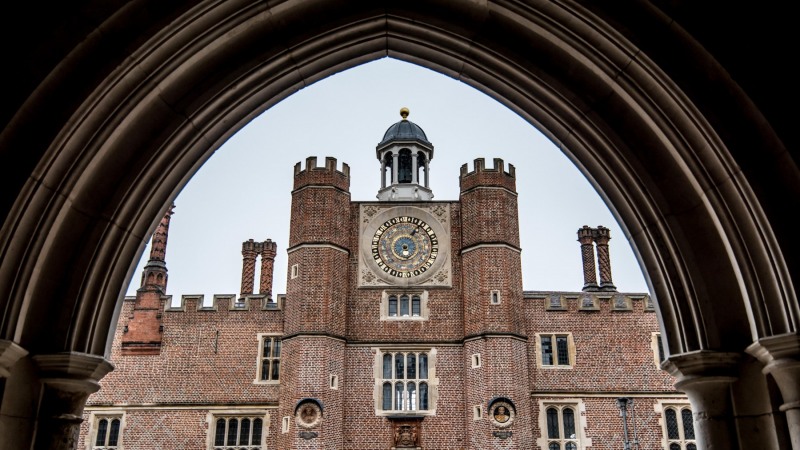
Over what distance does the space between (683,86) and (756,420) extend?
1.92 meters

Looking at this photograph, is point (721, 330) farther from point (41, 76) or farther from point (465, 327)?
point (465, 327)

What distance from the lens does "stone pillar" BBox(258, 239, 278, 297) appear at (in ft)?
89.5

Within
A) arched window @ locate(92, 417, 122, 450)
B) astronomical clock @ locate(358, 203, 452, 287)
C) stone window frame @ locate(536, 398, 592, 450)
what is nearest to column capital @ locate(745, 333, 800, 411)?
stone window frame @ locate(536, 398, 592, 450)

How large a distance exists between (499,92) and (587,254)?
78.3 feet

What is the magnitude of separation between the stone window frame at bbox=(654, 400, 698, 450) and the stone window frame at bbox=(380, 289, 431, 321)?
7465mm

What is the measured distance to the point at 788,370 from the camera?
371 centimetres

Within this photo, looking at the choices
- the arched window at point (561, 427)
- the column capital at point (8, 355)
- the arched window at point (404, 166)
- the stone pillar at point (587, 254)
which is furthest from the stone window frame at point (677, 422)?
the column capital at point (8, 355)

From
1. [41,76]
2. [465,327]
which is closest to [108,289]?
[41,76]

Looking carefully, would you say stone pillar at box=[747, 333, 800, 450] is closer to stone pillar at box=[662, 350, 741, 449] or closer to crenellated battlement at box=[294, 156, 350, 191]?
stone pillar at box=[662, 350, 741, 449]

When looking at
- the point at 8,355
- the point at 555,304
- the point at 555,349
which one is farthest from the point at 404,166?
the point at 8,355

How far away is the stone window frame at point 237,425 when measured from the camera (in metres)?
21.4

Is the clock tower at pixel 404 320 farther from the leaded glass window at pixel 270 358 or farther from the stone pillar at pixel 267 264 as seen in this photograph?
the stone pillar at pixel 267 264

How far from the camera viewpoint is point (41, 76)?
398cm

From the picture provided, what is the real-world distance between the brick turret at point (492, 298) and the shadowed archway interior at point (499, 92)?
1614 centimetres
